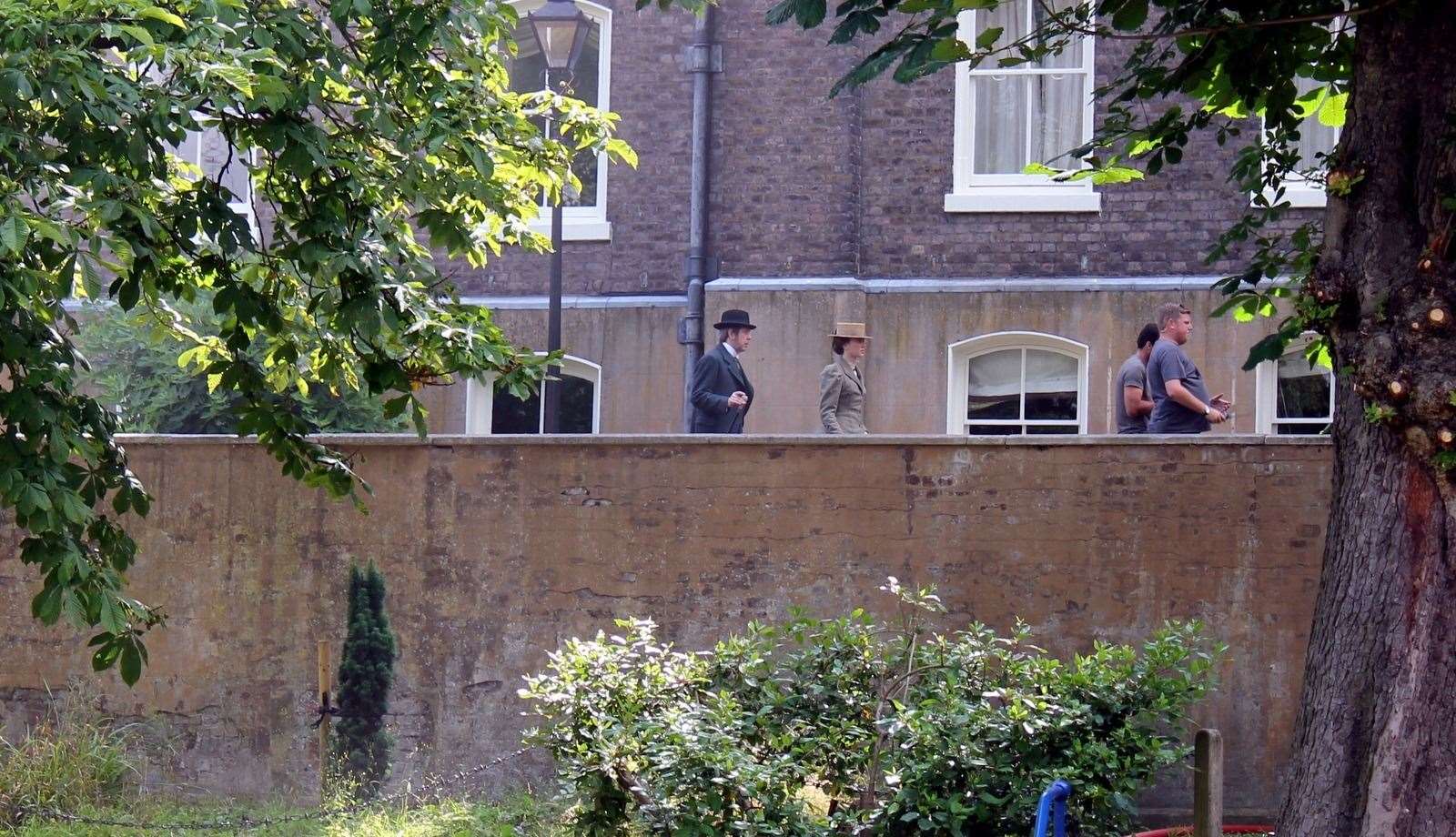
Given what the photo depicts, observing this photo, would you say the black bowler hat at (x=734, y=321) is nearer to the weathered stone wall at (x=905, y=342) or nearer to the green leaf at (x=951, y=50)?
the weathered stone wall at (x=905, y=342)

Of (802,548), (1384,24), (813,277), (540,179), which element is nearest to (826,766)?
(802,548)

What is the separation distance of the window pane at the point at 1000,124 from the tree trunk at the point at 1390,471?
9.23m

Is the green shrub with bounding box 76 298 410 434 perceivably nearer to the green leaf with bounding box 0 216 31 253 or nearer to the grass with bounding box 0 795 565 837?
the grass with bounding box 0 795 565 837

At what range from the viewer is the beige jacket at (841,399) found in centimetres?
1200

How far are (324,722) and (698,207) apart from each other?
7.10 m

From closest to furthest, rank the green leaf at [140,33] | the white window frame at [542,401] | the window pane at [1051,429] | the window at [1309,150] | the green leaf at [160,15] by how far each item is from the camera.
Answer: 1. the green leaf at [140,33]
2. the green leaf at [160,15]
3. the window at [1309,150]
4. the window pane at [1051,429]
5. the white window frame at [542,401]

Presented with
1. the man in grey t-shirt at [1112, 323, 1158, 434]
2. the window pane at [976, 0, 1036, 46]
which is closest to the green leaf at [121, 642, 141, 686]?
the man in grey t-shirt at [1112, 323, 1158, 434]

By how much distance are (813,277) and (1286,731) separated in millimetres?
7120

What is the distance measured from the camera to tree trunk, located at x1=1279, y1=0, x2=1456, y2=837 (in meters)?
6.00

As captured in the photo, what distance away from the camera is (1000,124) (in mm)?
15727

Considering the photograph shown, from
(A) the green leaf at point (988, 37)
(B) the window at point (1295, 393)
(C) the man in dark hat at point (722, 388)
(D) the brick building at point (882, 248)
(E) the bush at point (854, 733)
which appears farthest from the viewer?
(D) the brick building at point (882, 248)

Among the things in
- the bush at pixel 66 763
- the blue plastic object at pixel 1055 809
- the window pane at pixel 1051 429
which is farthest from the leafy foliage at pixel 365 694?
the window pane at pixel 1051 429

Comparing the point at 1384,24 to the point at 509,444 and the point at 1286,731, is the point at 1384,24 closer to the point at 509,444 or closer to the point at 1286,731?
the point at 1286,731

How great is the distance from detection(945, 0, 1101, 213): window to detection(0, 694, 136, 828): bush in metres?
8.97
